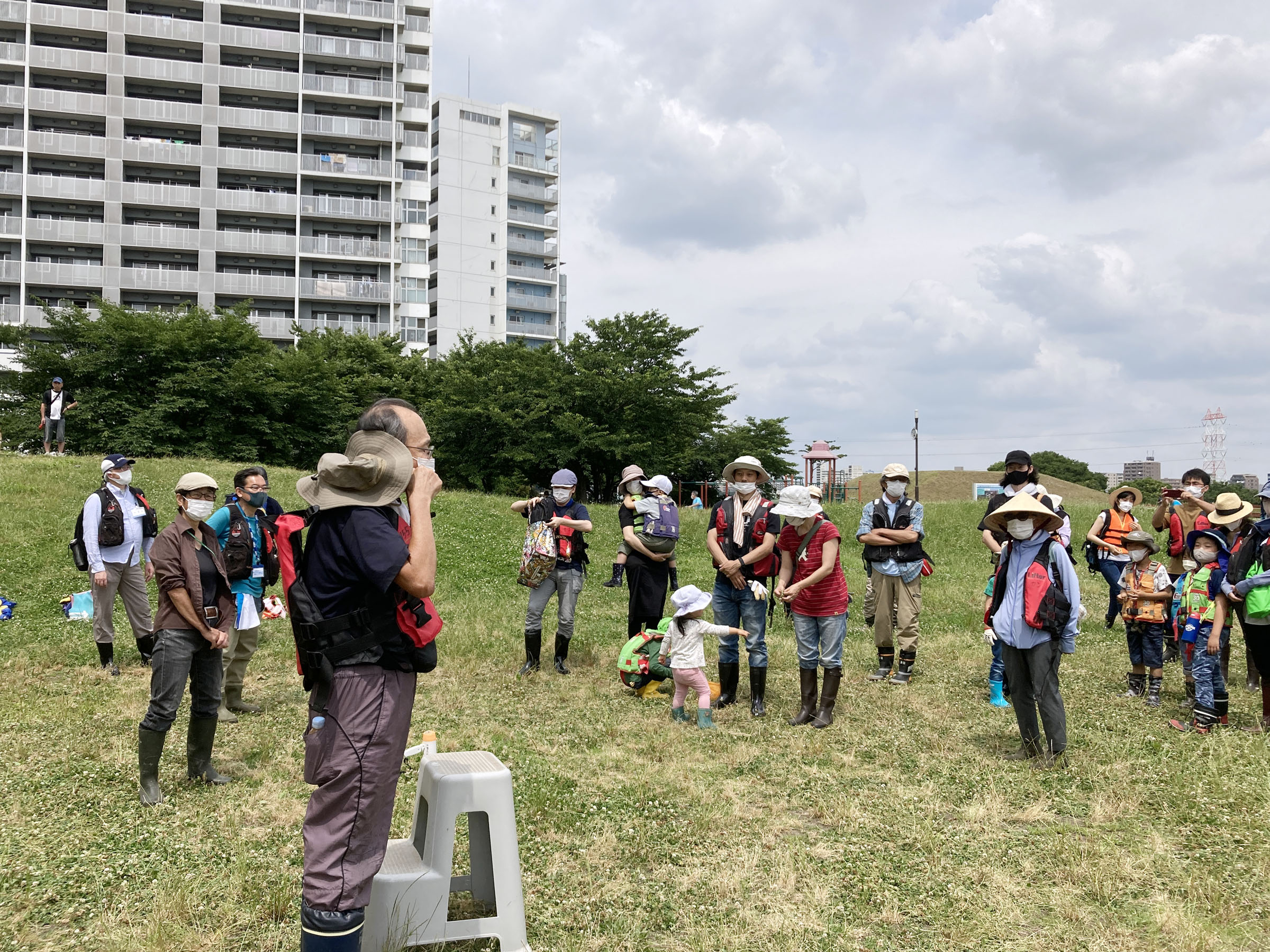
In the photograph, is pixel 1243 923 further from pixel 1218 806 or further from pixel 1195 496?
pixel 1195 496

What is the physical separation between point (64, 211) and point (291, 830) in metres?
50.1

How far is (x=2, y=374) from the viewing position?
35125 mm

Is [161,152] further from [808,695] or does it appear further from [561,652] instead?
[808,695]

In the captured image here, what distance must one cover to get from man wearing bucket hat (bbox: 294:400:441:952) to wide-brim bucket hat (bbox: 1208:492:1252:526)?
7.51 meters

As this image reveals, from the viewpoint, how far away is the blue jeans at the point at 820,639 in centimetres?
711

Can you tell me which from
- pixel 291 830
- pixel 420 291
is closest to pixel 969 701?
pixel 291 830

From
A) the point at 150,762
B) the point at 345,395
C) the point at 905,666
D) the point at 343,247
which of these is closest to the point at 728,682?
the point at 905,666

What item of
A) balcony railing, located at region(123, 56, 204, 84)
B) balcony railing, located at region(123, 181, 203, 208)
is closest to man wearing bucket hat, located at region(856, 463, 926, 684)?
balcony railing, located at region(123, 181, 203, 208)

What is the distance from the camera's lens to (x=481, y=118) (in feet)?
202

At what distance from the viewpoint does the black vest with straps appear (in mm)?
A: 8883

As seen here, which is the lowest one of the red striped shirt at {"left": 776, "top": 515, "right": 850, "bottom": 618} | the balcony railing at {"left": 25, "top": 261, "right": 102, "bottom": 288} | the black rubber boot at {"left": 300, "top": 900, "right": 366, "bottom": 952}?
the black rubber boot at {"left": 300, "top": 900, "right": 366, "bottom": 952}

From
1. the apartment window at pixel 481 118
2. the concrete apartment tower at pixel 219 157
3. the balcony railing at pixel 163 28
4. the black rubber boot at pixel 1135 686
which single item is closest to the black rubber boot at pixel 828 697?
the black rubber boot at pixel 1135 686

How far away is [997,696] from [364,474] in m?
6.99

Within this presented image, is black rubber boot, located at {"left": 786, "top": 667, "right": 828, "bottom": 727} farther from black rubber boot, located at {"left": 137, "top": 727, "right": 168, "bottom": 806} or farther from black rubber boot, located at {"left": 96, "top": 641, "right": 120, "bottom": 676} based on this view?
black rubber boot, located at {"left": 96, "top": 641, "right": 120, "bottom": 676}
